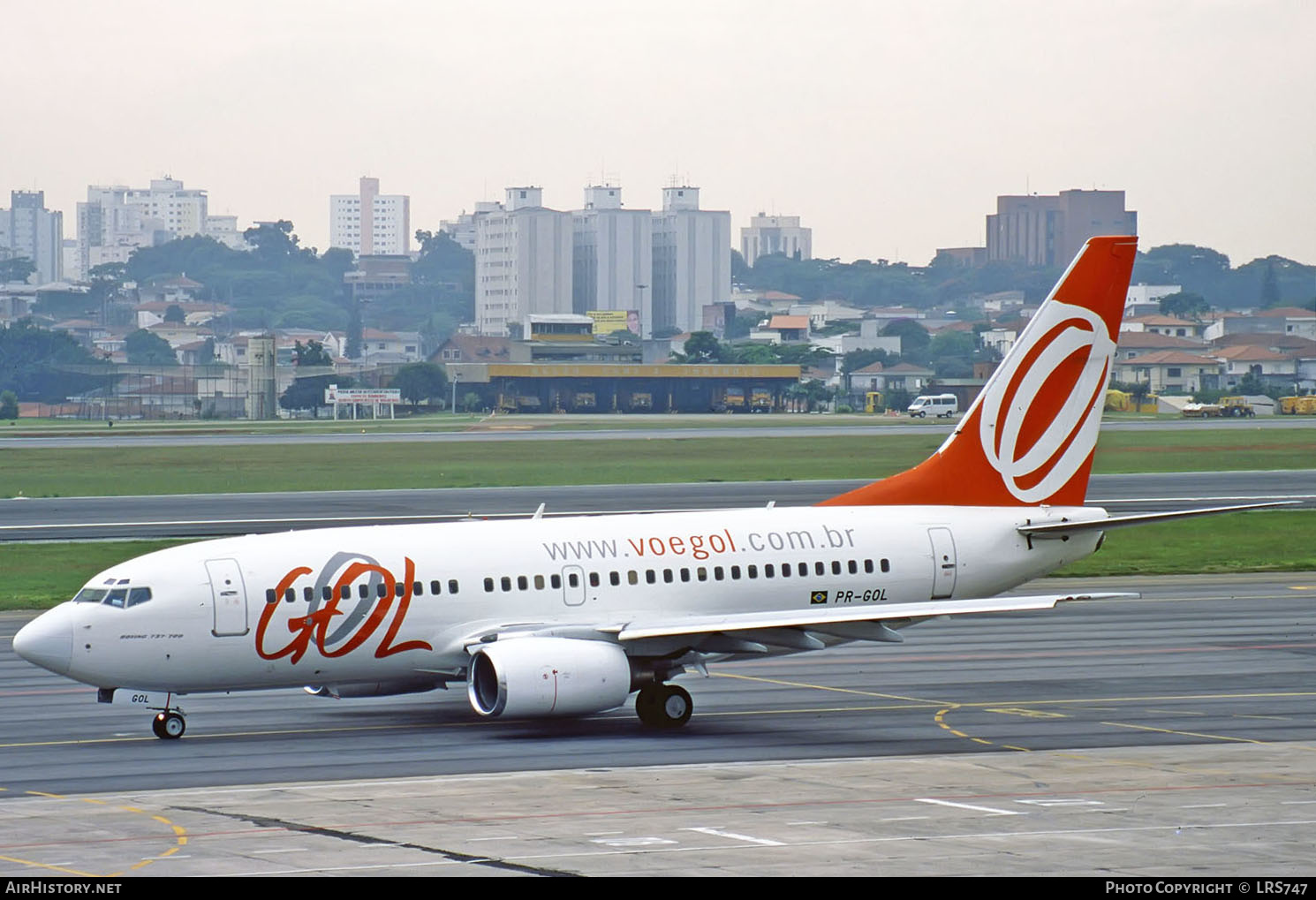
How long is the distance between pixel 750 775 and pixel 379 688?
9204 mm

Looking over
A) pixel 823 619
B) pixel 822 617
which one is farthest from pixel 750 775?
pixel 822 617

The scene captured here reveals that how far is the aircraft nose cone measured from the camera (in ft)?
111

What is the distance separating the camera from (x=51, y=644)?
111 ft

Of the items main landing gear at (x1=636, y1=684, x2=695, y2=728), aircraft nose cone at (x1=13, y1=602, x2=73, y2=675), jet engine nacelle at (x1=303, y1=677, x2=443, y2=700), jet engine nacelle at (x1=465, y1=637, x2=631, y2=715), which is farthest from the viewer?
jet engine nacelle at (x1=303, y1=677, x2=443, y2=700)

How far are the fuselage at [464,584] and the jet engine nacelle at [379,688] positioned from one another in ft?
1.11

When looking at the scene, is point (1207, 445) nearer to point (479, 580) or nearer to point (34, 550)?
point (34, 550)

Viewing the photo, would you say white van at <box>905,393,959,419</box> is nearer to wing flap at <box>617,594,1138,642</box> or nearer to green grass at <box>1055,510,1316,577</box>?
green grass at <box>1055,510,1316,577</box>

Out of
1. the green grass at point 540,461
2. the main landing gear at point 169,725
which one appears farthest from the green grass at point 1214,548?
the main landing gear at point 169,725

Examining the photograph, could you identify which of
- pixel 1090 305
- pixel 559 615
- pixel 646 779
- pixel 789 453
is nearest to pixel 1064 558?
pixel 1090 305

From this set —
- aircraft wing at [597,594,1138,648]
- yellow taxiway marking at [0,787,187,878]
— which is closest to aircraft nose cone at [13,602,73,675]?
yellow taxiway marking at [0,787,187,878]

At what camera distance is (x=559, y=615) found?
3662 centimetres

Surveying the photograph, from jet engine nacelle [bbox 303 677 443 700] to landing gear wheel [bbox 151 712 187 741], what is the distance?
257 cm

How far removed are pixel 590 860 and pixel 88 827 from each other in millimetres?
7603

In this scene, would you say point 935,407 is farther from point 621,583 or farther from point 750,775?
point 750,775
